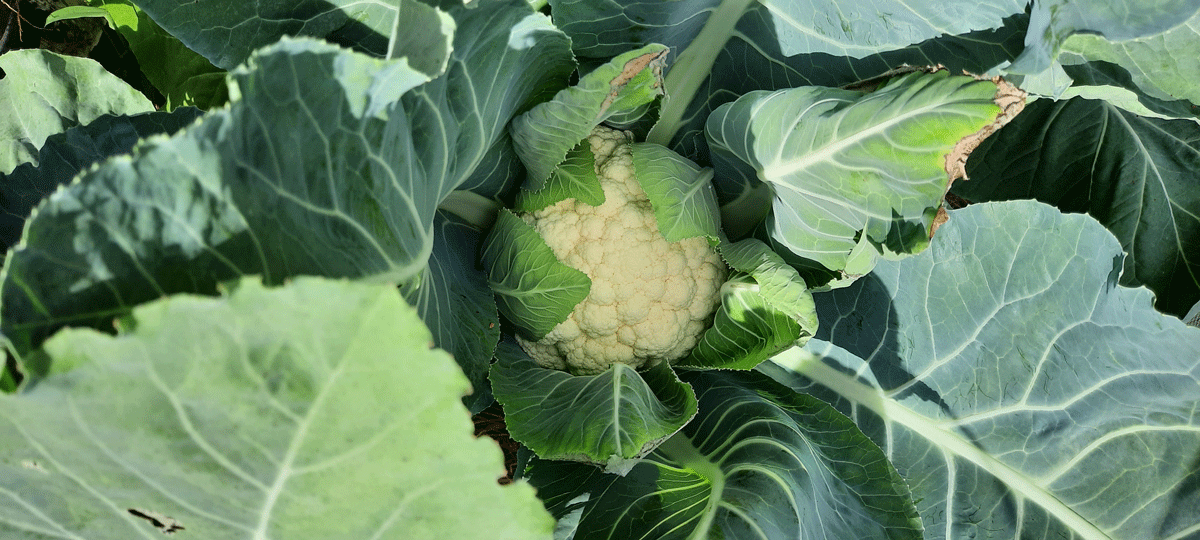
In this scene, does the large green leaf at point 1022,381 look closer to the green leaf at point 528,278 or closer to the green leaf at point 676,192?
the green leaf at point 676,192

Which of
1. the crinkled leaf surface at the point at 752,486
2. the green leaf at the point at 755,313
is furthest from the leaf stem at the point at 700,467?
the green leaf at the point at 755,313

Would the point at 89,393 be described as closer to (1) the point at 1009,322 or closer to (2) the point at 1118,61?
(1) the point at 1009,322

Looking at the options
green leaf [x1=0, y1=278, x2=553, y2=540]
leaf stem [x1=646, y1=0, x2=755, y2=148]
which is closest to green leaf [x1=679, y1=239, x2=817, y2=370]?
leaf stem [x1=646, y1=0, x2=755, y2=148]

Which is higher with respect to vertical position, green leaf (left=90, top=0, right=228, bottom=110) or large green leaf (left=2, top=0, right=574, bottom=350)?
large green leaf (left=2, top=0, right=574, bottom=350)

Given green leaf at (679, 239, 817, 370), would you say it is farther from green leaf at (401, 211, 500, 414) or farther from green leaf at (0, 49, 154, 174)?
green leaf at (0, 49, 154, 174)

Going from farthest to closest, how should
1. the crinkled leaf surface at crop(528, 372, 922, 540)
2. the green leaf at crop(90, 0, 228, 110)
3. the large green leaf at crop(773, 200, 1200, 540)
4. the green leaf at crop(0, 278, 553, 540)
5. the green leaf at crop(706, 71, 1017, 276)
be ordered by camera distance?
the green leaf at crop(90, 0, 228, 110), the large green leaf at crop(773, 200, 1200, 540), the crinkled leaf surface at crop(528, 372, 922, 540), the green leaf at crop(706, 71, 1017, 276), the green leaf at crop(0, 278, 553, 540)

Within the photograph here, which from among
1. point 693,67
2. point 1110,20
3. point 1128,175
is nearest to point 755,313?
point 693,67
